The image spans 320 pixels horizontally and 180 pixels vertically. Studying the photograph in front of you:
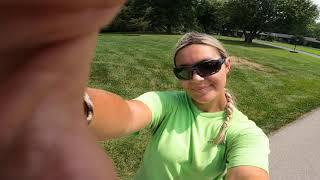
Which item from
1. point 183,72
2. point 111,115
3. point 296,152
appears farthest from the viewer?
point 296,152

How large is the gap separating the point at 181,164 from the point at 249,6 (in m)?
59.9

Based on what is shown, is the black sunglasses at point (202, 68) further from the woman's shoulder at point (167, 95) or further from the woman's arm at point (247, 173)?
the woman's arm at point (247, 173)

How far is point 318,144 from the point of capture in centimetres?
940

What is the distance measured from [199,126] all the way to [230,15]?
5987cm

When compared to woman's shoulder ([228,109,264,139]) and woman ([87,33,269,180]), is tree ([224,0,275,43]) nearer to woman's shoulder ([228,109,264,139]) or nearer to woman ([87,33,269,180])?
woman ([87,33,269,180])

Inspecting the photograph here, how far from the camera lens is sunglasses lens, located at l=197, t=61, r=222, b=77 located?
2.67 meters

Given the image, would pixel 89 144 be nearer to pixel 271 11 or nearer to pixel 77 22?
pixel 77 22

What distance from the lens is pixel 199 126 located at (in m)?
2.54

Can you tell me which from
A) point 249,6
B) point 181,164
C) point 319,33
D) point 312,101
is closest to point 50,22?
point 181,164

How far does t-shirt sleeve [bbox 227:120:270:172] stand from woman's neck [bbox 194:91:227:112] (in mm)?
242

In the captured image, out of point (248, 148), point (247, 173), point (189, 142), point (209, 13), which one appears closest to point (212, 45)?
point (189, 142)

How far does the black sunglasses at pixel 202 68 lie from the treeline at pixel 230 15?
51719 mm

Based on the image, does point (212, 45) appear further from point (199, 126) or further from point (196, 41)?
point (199, 126)

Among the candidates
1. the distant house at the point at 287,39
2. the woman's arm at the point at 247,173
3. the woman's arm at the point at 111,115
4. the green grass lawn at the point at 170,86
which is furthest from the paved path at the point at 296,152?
the distant house at the point at 287,39
